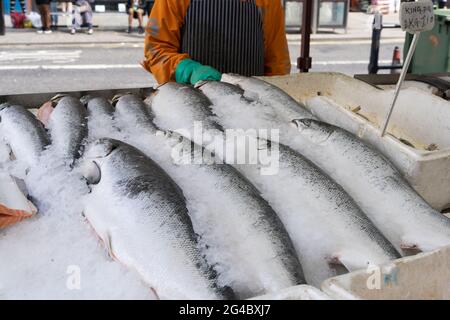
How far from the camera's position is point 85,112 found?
2449mm

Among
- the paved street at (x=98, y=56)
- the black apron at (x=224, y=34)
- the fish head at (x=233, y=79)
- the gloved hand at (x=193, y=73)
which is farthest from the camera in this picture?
the paved street at (x=98, y=56)

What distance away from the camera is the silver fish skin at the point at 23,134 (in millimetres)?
2057

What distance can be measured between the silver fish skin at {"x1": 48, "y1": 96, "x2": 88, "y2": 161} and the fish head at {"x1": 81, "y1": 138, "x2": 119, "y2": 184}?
4.1 inches

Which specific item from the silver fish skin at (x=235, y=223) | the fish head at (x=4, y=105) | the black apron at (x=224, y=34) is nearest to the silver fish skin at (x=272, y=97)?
the silver fish skin at (x=235, y=223)

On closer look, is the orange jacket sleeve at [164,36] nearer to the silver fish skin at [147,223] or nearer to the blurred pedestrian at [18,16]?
the silver fish skin at [147,223]

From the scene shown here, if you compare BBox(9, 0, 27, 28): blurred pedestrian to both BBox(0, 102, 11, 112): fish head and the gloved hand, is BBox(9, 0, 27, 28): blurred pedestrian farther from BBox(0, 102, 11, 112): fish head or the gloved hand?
BBox(0, 102, 11, 112): fish head

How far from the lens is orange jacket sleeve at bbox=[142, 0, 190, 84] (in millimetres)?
3334

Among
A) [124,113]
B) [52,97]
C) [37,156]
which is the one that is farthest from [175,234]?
[52,97]

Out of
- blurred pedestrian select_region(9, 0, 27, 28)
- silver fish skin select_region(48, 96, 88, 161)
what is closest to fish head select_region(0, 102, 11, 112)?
silver fish skin select_region(48, 96, 88, 161)

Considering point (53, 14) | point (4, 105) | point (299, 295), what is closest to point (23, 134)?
point (4, 105)

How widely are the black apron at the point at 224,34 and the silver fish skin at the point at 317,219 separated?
5.59 ft

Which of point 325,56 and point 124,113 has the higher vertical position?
point 124,113
